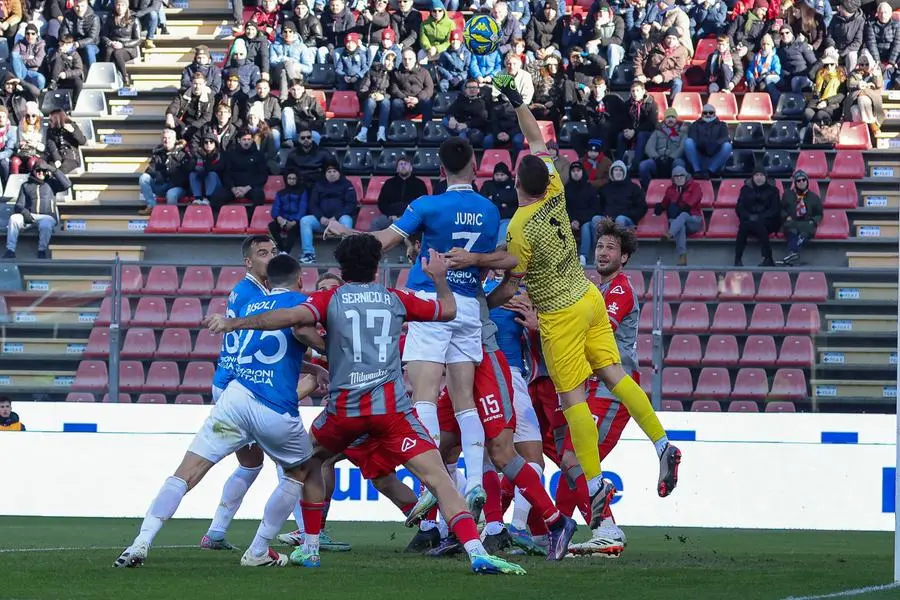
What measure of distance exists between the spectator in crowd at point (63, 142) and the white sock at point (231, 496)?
15.1m

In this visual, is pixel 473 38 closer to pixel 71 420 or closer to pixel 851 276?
pixel 851 276

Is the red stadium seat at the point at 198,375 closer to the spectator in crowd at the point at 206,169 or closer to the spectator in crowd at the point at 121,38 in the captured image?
the spectator in crowd at the point at 206,169

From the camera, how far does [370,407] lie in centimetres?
814

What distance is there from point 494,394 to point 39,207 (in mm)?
14724

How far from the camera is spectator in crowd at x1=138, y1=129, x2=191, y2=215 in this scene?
75.9 feet

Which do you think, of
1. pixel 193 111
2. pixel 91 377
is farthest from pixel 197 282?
pixel 193 111

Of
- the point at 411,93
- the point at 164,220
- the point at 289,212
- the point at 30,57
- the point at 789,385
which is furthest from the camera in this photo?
the point at 30,57

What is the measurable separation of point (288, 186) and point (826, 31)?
9.72m

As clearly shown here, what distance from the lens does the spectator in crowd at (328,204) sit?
21.0 meters

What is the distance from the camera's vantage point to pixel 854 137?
23391 mm

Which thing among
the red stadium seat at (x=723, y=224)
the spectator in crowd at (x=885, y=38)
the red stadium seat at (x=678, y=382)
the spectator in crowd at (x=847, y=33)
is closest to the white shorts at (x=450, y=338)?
the red stadium seat at (x=678, y=382)

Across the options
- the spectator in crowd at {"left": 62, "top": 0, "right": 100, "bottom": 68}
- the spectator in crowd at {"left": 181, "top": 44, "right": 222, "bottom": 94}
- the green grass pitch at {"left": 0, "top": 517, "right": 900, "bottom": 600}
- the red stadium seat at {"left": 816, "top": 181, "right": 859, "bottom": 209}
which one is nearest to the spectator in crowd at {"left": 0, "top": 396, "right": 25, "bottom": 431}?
the green grass pitch at {"left": 0, "top": 517, "right": 900, "bottom": 600}

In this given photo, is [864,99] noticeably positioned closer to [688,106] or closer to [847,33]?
[847,33]

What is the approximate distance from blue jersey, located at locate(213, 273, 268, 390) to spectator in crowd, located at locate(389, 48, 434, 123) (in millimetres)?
13952
